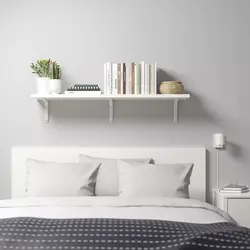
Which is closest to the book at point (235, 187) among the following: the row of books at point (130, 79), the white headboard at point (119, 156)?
the white headboard at point (119, 156)

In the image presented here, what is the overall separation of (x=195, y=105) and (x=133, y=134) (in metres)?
0.56

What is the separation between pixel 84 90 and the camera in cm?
422

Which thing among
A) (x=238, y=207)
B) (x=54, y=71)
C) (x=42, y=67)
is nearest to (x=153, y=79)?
(x=54, y=71)

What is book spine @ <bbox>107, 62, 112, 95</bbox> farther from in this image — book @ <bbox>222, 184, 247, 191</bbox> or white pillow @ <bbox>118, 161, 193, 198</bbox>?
book @ <bbox>222, 184, 247, 191</bbox>

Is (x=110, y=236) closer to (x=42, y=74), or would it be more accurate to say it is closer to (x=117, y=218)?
(x=117, y=218)

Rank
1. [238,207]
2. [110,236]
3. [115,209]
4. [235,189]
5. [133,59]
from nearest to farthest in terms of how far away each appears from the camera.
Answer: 1. [110,236]
2. [115,209]
3. [238,207]
4. [235,189]
5. [133,59]

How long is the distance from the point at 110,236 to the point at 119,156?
6.54ft

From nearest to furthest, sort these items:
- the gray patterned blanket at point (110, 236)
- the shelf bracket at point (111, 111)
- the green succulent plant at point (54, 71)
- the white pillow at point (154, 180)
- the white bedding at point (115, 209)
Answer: the gray patterned blanket at point (110, 236) → the white bedding at point (115, 209) → the white pillow at point (154, 180) → the green succulent plant at point (54, 71) → the shelf bracket at point (111, 111)

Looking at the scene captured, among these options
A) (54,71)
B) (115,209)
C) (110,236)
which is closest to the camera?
(110,236)

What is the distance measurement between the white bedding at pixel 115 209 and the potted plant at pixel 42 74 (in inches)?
41.6

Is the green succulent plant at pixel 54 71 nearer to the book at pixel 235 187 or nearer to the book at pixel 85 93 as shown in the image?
the book at pixel 85 93

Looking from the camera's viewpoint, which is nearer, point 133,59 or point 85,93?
point 85,93

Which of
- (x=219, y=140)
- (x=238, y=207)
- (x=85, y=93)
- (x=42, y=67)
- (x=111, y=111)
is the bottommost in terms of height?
(x=238, y=207)

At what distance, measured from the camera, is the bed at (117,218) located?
2.33 m
